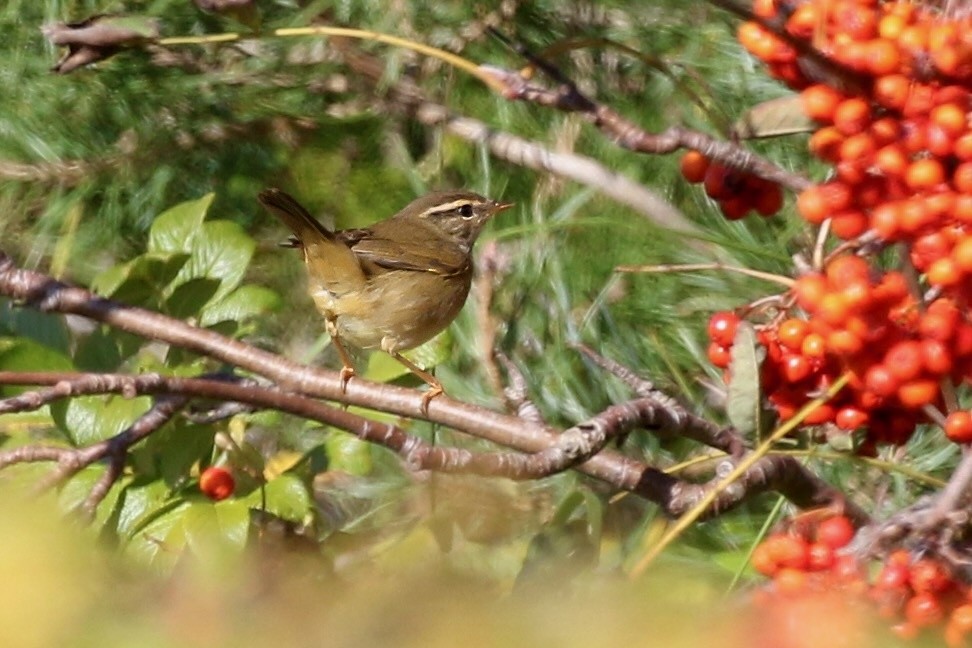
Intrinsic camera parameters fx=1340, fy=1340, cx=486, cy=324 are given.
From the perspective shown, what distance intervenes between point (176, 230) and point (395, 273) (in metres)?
0.77

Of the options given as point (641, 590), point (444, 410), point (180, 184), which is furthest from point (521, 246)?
point (641, 590)

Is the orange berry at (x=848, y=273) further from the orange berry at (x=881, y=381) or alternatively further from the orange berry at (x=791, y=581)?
the orange berry at (x=791, y=581)

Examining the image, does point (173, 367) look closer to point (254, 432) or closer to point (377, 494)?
point (377, 494)

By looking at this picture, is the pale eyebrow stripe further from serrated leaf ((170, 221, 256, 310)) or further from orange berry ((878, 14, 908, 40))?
orange berry ((878, 14, 908, 40))

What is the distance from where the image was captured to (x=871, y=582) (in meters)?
1.02

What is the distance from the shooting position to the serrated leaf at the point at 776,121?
42.1 inches

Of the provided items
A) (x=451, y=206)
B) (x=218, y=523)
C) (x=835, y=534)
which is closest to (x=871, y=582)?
(x=835, y=534)

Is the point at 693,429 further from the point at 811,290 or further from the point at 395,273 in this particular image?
the point at 395,273

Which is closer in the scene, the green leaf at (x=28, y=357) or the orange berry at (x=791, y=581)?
the orange berry at (x=791, y=581)

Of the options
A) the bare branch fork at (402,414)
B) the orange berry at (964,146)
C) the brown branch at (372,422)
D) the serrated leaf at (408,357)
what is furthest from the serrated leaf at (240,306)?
the orange berry at (964,146)

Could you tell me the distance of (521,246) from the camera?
2092 mm

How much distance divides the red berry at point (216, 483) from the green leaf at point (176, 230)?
0.28 meters

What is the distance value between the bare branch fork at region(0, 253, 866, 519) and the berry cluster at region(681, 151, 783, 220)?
0.18 meters

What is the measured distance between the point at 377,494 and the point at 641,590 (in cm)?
155
